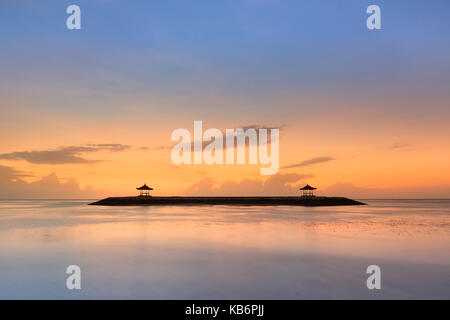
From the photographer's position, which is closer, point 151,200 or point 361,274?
point 361,274

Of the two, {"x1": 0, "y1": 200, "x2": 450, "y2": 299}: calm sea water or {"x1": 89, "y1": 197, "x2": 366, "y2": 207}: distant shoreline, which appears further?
{"x1": 89, "y1": 197, "x2": 366, "y2": 207}: distant shoreline

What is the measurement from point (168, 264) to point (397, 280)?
910 cm

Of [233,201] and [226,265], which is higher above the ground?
[226,265]

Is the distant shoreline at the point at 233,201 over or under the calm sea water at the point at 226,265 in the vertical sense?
under

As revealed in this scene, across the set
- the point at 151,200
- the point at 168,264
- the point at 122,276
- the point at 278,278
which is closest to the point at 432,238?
the point at 278,278

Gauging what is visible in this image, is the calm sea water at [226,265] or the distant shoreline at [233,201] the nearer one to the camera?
the calm sea water at [226,265]

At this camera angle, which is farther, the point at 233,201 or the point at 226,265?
the point at 233,201

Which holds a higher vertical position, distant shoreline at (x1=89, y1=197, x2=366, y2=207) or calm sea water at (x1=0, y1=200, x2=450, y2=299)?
calm sea water at (x1=0, y1=200, x2=450, y2=299)

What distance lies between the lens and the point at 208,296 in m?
9.84
